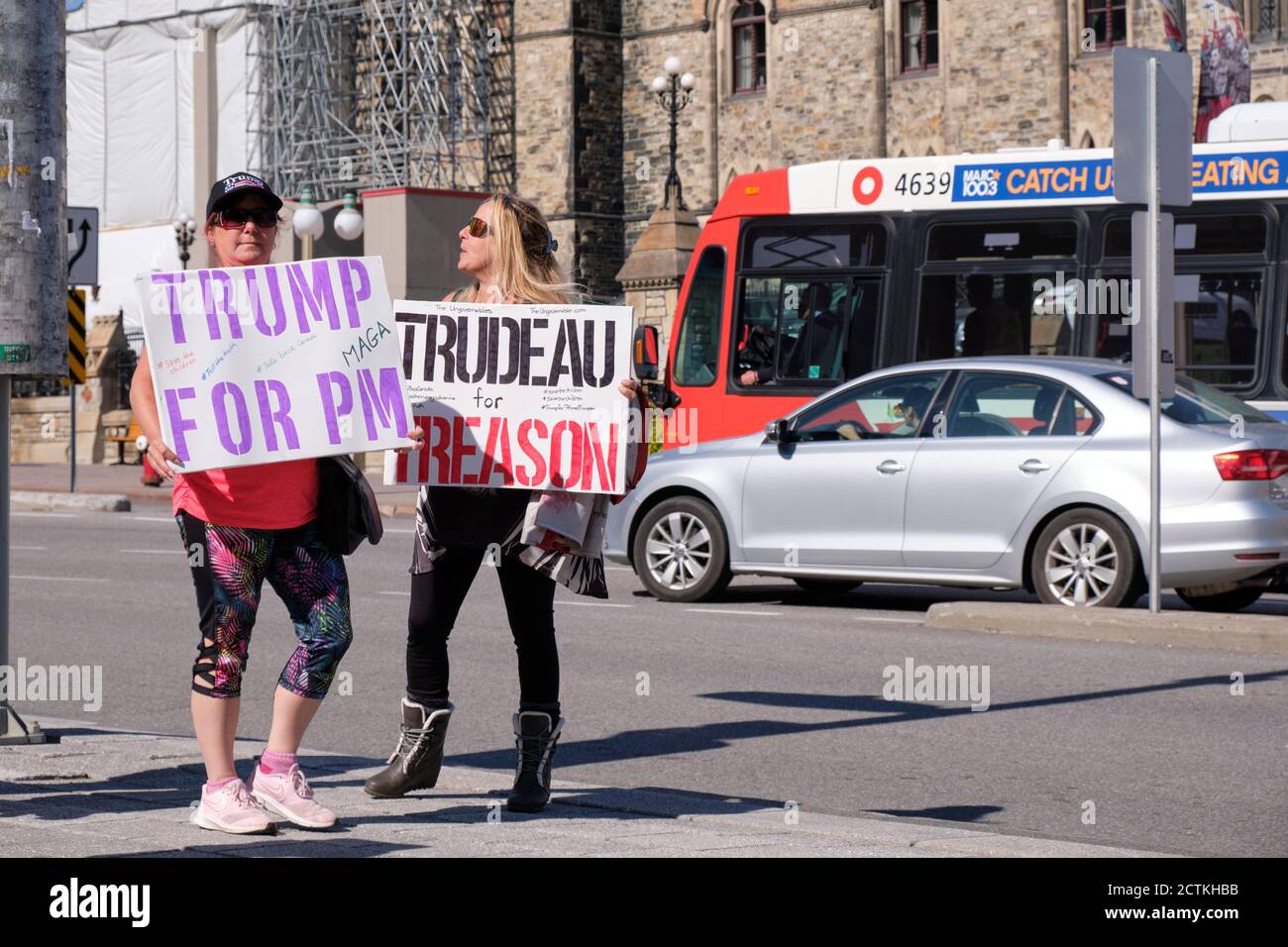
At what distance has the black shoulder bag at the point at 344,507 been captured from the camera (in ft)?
19.7

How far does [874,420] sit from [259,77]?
45.0m

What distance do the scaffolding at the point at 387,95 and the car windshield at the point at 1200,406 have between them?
139 feet

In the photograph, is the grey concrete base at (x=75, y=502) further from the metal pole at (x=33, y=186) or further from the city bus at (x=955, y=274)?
the metal pole at (x=33, y=186)

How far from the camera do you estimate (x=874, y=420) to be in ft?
45.2

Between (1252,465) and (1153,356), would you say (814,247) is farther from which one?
(1153,356)

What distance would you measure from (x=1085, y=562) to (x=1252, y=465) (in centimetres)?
118

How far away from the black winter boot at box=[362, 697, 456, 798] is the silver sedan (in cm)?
717

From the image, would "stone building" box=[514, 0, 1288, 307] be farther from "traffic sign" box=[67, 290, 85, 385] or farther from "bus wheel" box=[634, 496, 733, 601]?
"bus wheel" box=[634, 496, 733, 601]

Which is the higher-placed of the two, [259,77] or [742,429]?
[259,77]

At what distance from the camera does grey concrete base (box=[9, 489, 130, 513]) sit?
2772 centimetres

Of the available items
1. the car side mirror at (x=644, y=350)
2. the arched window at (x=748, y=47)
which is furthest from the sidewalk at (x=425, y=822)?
the arched window at (x=748, y=47)

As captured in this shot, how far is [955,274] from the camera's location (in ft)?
59.8
